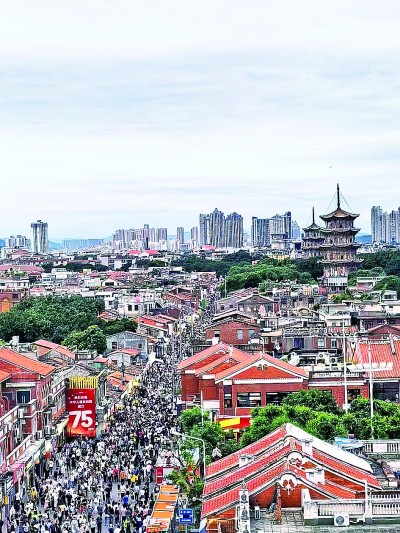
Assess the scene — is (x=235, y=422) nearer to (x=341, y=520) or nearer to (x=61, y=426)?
(x=61, y=426)

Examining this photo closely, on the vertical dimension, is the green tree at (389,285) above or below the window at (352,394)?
above

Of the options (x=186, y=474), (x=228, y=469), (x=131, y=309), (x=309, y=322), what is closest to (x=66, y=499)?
(x=186, y=474)

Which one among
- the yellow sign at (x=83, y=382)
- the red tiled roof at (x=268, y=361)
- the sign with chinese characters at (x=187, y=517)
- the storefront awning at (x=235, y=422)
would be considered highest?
the red tiled roof at (x=268, y=361)

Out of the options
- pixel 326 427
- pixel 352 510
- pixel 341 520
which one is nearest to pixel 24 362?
pixel 326 427

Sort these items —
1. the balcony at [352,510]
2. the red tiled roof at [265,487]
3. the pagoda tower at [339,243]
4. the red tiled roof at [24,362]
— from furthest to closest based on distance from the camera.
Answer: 1. the pagoda tower at [339,243]
2. the red tiled roof at [24,362]
3. the red tiled roof at [265,487]
4. the balcony at [352,510]

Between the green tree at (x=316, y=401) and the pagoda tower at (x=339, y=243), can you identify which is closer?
the green tree at (x=316, y=401)

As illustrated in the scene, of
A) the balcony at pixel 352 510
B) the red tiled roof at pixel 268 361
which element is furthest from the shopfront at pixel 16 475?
the balcony at pixel 352 510

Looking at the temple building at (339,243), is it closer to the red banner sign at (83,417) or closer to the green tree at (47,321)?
the green tree at (47,321)
